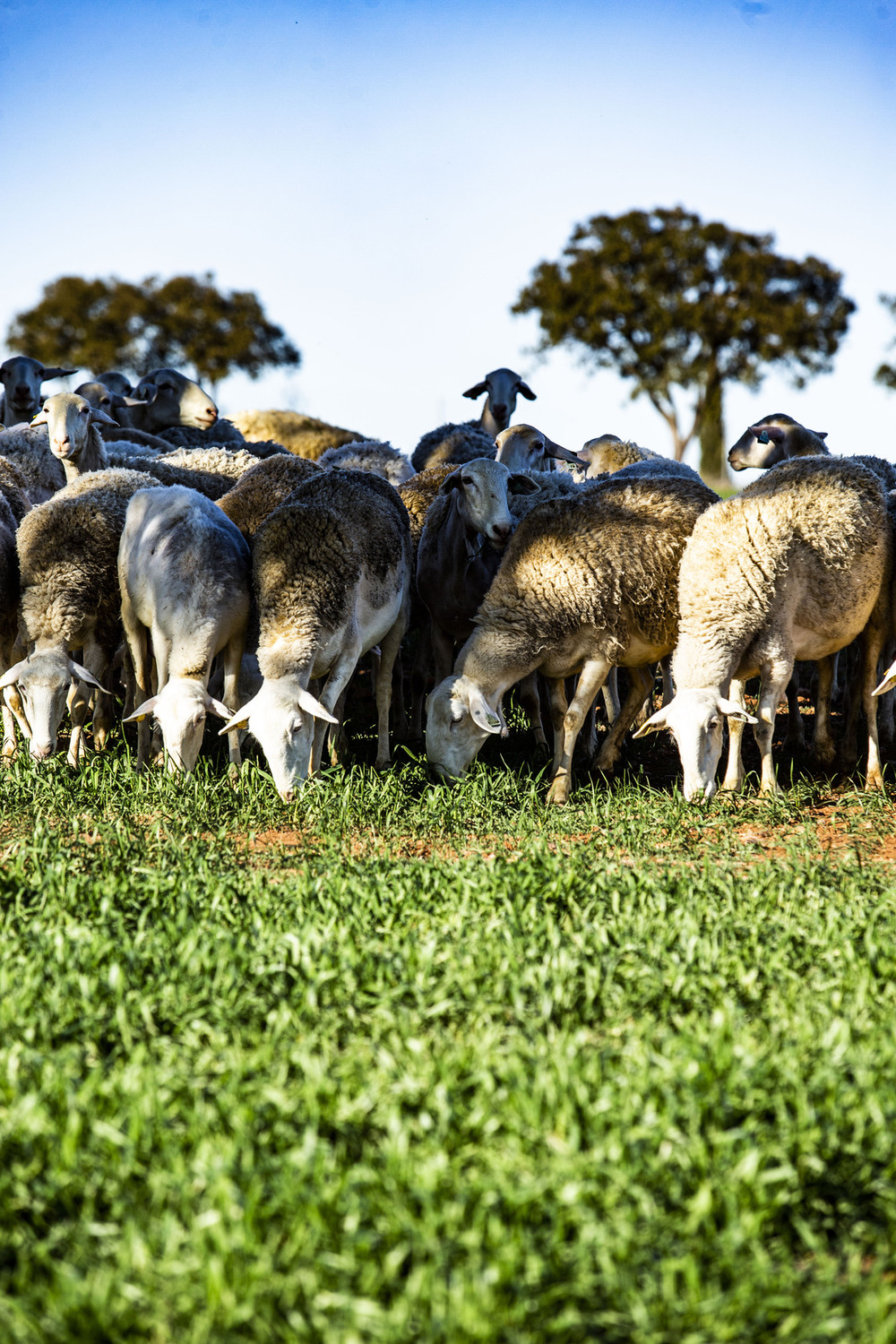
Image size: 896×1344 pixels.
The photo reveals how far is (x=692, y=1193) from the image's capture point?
259 cm

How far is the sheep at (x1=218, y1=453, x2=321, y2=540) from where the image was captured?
29.1 ft

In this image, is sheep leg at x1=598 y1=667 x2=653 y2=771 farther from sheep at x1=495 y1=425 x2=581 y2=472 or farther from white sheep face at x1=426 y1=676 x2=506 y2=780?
sheep at x1=495 y1=425 x2=581 y2=472

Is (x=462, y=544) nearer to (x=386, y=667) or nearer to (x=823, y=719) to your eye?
(x=386, y=667)

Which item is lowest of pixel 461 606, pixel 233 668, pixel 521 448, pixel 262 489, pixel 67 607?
pixel 233 668

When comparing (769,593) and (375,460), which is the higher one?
(375,460)

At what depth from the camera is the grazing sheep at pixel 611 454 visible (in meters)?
12.9

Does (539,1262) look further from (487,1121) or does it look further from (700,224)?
(700,224)

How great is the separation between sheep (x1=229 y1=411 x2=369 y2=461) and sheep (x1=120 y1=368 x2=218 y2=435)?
285 centimetres

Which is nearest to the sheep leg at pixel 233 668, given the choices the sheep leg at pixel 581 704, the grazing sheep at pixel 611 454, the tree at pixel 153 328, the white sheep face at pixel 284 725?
the white sheep face at pixel 284 725

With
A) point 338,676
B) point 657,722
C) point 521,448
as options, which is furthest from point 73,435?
point 657,722

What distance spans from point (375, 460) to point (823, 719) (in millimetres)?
5727

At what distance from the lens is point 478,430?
1291cm

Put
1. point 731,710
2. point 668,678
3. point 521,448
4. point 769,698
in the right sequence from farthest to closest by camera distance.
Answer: point 521,448 < point 668,678 < point 769,698 < point 731,710

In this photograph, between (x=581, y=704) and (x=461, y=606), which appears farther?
(x=461, y=606)
